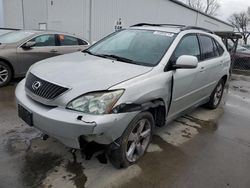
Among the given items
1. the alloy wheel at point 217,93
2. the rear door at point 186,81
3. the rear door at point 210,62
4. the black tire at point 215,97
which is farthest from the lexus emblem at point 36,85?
the alloy wheel at point 217,93

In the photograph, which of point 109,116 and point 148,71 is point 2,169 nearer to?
point 109,116

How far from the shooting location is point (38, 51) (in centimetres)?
707

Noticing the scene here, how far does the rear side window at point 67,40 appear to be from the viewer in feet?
25.1

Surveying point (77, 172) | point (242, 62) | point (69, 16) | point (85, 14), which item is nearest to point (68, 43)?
point (77, 172)

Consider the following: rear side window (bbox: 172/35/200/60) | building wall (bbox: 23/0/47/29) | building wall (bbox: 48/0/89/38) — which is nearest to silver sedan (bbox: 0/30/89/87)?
rear side window (bbox: 172/35/200/60)

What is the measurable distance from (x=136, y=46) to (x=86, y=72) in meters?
1.15

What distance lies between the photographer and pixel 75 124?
261cm

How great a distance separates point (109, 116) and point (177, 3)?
1927 centimetres

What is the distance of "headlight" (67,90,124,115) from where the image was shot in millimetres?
2713

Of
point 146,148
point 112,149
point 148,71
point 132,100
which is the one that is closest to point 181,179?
point 146,148

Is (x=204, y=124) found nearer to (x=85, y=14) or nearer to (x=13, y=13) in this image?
(x=85, y=14)

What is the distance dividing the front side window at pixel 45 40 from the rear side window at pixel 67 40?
0.71 feet

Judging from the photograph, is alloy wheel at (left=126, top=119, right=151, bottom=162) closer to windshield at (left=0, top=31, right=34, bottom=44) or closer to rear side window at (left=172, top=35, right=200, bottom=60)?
rear side window at (left=172, top=35, right=200, bottom=60)

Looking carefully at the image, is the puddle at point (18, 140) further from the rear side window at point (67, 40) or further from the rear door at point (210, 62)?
the rear side window at point (67, 40)
